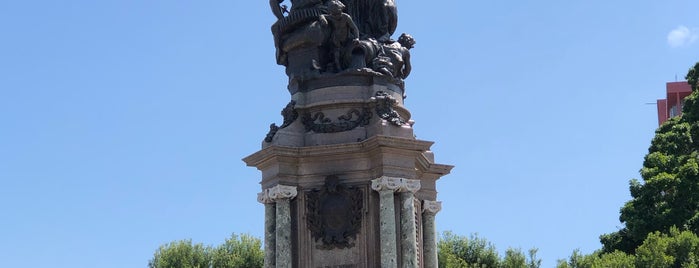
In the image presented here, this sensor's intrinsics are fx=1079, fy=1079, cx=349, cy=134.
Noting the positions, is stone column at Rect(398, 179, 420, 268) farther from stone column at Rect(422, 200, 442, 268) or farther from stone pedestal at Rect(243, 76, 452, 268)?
stone column at Rect(422, 200, 442, 268)

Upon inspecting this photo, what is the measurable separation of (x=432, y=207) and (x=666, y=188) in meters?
18.0

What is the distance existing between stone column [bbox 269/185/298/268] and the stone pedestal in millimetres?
Answer: 17

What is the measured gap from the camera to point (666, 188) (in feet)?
116

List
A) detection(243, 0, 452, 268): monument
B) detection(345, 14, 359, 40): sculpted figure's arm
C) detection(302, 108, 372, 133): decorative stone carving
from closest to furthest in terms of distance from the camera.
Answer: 1. detection(243, 0, 452, 268): monument
2. detection(302, 108, 372, 133): decorative stone carving
3. detection(345, 14, 359, 40): sculpted figure's arm

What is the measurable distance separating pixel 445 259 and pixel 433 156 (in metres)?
18.5

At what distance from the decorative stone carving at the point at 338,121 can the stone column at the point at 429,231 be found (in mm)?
2063

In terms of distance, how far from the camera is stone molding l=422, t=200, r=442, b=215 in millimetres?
19694

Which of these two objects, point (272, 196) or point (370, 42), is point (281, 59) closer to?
point (370, 42)

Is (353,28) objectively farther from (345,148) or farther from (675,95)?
(675,95)

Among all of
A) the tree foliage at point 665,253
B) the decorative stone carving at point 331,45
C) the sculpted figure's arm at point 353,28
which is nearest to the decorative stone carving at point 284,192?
the decorative stone carving at point 331,45

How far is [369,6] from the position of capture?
20.8 meters

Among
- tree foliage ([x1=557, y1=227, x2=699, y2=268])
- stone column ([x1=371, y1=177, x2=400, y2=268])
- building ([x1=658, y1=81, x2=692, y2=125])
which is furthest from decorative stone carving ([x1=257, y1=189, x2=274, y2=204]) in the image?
building ([x1=658, y1=81, x2=692, y2=125])

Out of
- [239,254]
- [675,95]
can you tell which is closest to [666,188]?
[239,254]

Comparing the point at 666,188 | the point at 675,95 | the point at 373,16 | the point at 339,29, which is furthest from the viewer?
the point at 675,95
